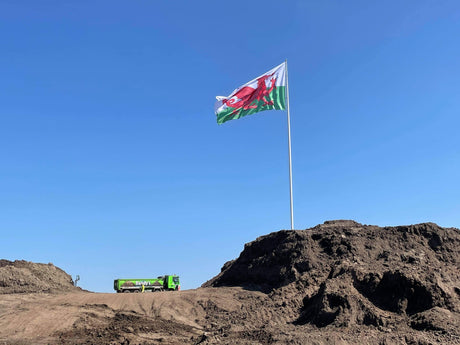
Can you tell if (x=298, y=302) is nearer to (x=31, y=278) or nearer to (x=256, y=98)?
(x=256, y=98)

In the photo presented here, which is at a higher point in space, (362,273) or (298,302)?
(362,273)

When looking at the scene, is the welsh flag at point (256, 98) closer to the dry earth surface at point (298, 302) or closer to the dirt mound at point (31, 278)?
the dry earth surface at point (298, 302)

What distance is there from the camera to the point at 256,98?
3334 centimetres

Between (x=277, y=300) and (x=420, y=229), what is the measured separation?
1301 centimetres

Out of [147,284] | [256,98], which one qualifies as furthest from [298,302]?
[147,284]

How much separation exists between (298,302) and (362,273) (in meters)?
4.10

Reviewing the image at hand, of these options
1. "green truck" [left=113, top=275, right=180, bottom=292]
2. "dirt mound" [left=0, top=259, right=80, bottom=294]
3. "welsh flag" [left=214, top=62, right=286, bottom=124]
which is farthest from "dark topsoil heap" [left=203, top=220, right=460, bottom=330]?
"dirt mound" [left=0, top=259, right=80, bottom=294]

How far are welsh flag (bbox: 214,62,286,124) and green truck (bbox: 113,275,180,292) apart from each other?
1790 centimetres

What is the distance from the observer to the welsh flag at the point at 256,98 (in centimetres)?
3319

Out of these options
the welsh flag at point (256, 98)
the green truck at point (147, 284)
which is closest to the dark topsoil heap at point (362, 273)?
the green truck at point (147, 284)

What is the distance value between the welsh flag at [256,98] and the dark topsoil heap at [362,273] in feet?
31.9

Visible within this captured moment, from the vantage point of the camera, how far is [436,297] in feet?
70.6

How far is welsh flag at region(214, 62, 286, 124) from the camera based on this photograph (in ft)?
109

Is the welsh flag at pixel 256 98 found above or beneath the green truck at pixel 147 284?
above
